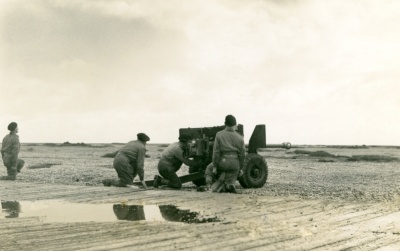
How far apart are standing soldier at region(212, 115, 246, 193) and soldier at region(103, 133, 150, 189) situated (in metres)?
1.97

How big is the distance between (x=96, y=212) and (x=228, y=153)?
3.70 meters

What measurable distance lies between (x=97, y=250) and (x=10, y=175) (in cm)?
1031

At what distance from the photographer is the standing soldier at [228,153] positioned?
993cm

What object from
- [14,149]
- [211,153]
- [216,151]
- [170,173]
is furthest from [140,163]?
[14,149]

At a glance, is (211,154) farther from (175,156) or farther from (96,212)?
(96,212)

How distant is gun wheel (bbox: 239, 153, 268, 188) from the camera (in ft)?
39.1

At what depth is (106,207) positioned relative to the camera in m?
7.59

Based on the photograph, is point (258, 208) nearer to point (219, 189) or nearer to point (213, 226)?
point (213, 226)

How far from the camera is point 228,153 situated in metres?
9.97

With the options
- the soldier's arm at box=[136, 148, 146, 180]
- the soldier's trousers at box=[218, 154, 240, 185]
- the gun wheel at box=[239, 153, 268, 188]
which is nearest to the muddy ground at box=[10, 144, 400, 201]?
the gun wheel at box=[239, 153, 268, 188]

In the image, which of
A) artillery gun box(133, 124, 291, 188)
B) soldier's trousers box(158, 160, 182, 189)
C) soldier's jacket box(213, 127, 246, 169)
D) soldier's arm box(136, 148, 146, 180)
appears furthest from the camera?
artillery gun box(133, 124, 291, 188)

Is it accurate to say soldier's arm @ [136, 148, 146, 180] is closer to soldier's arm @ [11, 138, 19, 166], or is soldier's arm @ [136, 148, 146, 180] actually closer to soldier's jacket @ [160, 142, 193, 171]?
soldier's jacket @ [160, 142, 193, 171]

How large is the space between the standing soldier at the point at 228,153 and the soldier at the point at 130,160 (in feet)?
6.45

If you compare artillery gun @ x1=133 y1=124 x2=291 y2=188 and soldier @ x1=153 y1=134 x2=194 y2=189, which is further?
artillery gun @ x1=133 y1=124 x2=291 y2=188
